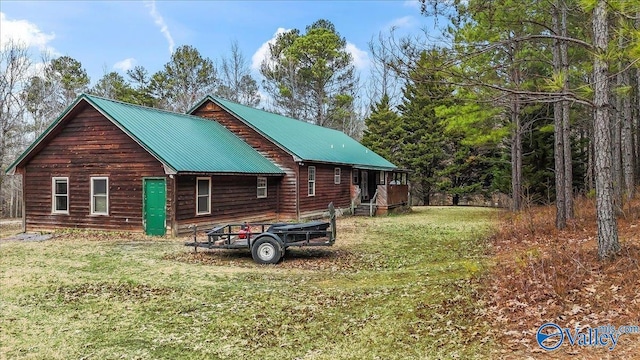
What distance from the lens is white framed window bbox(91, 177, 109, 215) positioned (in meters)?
18.2

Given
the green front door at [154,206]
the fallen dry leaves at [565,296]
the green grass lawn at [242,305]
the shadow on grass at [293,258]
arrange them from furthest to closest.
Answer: the green front door at [154,206] → the shadow on grass at [293,258] → the green grass lawn at [242,305] → the fallen dry leaves at [565,296]

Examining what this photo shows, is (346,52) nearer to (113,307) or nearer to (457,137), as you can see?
(457,137)

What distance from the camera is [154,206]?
17250 millimetres

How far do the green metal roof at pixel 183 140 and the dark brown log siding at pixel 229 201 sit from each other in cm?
61

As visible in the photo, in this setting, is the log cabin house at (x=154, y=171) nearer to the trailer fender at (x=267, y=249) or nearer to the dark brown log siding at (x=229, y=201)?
the dark brown log siding at (x=229, y=201)

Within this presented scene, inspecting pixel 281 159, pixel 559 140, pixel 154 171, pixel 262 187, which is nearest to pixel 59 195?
pixel 154 171

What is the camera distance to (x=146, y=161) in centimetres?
1727

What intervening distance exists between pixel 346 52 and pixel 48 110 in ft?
89.1

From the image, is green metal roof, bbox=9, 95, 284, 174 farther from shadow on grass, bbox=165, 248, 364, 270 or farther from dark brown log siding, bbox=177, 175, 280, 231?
shadow on grass, bbox=165, 248, 364, 270

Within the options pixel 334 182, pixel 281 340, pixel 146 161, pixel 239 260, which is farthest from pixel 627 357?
pixel 334 182

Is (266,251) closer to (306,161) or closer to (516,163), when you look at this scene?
(306,161)

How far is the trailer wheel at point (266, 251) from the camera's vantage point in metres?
11.3

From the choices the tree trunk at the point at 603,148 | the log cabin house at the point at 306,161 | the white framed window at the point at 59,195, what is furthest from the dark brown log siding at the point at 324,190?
the tree trunk at the point at 603,148

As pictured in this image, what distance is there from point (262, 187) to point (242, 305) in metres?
15.1
